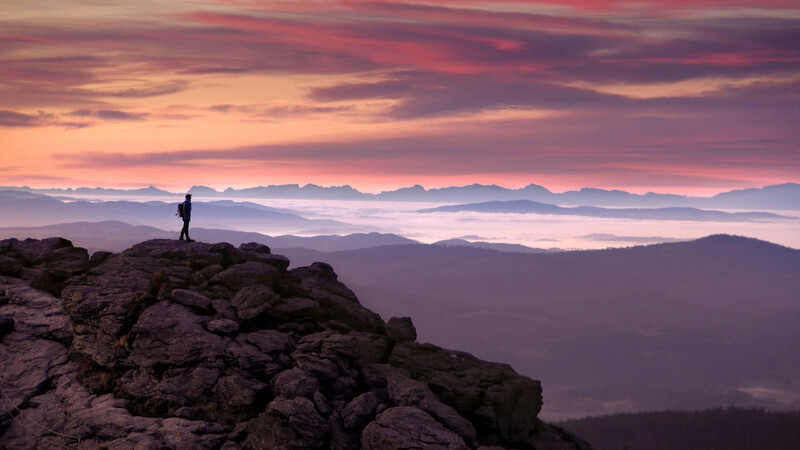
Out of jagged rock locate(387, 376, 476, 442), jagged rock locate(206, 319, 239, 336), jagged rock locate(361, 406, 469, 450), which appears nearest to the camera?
jagged rock locate(361, 406, 469, 450)

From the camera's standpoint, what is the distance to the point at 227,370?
1503 inches

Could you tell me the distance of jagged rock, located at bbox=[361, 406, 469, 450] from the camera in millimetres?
33281

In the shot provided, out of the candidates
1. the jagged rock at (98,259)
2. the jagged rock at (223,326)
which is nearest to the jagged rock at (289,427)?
the jagged rock at (223,326)

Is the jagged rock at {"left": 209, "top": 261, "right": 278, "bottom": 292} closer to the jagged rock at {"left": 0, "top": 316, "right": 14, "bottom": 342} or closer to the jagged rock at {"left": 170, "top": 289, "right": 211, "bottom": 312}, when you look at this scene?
the jagged rock at {"left": 170, "top": 289, "right": 211, "bottom": 312}

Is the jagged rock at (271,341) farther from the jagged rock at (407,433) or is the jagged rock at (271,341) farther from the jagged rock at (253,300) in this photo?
the jagged rock at (407,433)

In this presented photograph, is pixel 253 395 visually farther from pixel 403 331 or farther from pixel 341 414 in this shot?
pixel 403 331

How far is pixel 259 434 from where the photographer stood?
34344 millimetres

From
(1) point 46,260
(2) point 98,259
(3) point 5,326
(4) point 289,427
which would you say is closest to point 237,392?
(4) point 289,427

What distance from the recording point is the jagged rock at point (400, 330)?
44.4 meters

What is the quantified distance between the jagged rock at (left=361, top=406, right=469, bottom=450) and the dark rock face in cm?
8

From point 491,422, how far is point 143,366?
21.7 metres

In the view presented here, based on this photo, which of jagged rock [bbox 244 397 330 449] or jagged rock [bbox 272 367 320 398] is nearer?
jagged rock [bbox 244 397 330 449]

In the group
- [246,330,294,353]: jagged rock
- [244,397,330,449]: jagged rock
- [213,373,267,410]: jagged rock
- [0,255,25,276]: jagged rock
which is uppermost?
[0,255,25,276]: jagged rock

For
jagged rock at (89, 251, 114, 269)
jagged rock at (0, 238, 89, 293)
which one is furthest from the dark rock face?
jagged rock at (89, 251, 114, 269)
